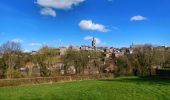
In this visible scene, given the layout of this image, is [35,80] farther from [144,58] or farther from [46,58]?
[144,58]

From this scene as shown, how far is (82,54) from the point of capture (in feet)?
305

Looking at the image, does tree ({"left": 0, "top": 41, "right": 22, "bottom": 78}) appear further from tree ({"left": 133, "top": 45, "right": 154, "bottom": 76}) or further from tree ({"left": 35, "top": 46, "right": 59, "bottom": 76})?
tree ({"left": 133, "top": 45, "right": 154, "bottom": 76})

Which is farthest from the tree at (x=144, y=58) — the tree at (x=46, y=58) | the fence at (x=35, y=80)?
the tree at (x=46, y=58)

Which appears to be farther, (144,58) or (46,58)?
(144,58)

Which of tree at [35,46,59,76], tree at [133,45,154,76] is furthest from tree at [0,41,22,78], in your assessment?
tree at [133,45,154,76]

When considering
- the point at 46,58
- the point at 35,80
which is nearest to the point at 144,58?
the point at 46,58

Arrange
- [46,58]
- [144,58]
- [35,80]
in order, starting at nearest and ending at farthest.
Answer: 1. [35,80]
2. [46,58]
3. [144,58]

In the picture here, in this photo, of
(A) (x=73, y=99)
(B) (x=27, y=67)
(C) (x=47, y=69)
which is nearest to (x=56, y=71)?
(C) (x=47, y=69)

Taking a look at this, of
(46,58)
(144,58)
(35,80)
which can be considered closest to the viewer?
(35,80)

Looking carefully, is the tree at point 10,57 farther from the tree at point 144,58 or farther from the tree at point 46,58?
the tree at point 144,58

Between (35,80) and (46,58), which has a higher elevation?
(46,58)

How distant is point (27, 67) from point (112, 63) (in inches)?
1093

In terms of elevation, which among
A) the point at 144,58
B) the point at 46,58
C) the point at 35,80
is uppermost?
the point at 46,58

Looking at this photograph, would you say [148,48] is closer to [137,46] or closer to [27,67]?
[137,46]
